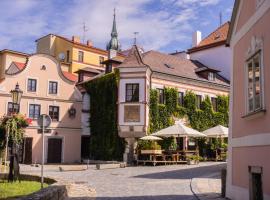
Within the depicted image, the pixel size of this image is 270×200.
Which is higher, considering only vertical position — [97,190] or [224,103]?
[224,103]

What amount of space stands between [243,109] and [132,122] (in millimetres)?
20584

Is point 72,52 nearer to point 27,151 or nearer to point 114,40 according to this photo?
point 114,40

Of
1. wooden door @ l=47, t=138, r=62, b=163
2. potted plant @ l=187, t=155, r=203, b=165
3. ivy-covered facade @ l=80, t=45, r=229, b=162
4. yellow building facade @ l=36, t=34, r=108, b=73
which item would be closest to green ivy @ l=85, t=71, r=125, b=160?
ivy-covered facade @ l=80, t=45, r=229, b=162

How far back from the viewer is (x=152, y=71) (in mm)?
33625

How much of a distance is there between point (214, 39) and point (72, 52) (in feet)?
60.9

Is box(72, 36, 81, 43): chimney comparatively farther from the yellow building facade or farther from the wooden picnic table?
the wooden picnic table

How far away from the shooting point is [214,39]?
148 ft

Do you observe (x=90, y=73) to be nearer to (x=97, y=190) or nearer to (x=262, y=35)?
(x=97, y=190)

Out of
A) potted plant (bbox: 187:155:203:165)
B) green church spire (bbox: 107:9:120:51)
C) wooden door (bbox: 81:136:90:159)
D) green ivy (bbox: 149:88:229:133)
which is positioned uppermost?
green church spire (bbox: 107:9:120:51)

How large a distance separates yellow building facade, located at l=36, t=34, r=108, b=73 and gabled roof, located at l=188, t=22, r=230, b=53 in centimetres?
1359

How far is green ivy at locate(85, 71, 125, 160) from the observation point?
3314 centimetres

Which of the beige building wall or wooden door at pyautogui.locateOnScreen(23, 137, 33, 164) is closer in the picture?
wooden door at pyautogui.locateOnScreen(23, 137, 33, 164)

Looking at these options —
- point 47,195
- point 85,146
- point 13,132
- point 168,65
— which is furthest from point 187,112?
point 47,195

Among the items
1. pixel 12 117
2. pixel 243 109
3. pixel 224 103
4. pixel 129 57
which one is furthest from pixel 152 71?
pixel 243 109
